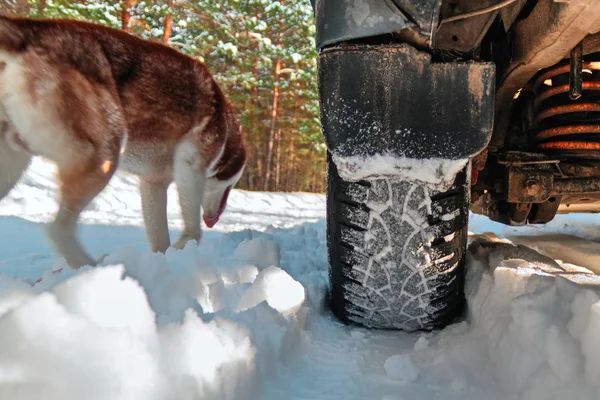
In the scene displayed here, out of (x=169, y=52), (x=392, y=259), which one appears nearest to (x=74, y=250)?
(x=169, y=52)

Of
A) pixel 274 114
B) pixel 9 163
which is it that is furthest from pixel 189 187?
pixel 274 114

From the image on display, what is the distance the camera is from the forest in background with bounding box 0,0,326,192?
32.2 ft

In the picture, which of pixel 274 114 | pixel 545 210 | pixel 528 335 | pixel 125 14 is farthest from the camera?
pixel 274 114

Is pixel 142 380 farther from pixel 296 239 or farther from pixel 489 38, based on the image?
pixel 296 239

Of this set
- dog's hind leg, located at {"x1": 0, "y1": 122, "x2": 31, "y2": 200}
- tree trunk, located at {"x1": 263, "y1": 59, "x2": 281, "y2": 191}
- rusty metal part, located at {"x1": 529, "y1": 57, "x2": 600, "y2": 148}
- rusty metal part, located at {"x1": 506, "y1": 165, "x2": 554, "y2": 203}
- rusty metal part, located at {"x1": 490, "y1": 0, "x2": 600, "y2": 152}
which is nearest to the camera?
rusty metal part, located at {"x1": 490, "y1": 0, "x2": 600, "y2": 152}

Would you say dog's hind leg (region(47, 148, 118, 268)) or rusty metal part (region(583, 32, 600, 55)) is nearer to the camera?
rusty metal part (region(583, 32, 600, 55))

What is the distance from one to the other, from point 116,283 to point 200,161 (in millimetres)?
1499

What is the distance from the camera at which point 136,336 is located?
0.92m

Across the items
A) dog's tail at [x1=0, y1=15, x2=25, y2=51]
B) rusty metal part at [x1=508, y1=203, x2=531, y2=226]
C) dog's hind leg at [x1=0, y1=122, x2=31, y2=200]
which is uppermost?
dog's tail at [x1=0, y1=15, x2=25, y2=51]

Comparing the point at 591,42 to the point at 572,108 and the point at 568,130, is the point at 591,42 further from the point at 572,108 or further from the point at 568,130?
the point at 568,130

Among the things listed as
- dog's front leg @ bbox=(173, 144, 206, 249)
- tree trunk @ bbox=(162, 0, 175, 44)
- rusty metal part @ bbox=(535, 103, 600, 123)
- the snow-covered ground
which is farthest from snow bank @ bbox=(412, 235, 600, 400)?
tree trunk @ bbox=(162, 0, 175, 44)

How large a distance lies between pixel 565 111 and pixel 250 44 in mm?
13595

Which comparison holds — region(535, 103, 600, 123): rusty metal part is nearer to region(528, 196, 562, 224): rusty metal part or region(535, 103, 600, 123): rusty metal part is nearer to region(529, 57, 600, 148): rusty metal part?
region(529, 57, 600, 148): rusty metal part

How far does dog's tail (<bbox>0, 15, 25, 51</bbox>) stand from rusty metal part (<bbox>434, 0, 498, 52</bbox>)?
4.89ft
